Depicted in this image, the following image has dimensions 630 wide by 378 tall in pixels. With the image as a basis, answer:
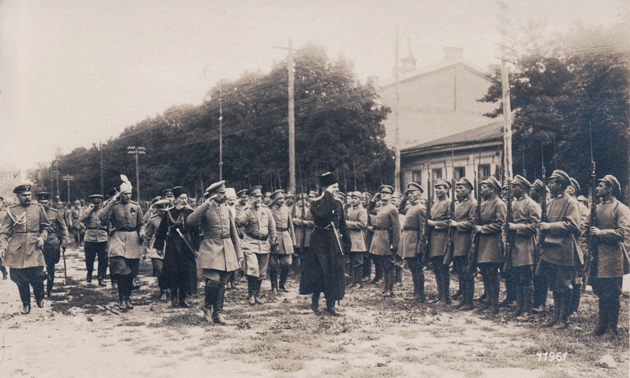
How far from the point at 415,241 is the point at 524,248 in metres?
1.97

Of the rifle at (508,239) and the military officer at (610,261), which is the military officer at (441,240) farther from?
the military officer at (610,261)

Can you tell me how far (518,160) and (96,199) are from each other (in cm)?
1449

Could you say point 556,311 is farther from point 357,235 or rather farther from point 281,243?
point 281,243

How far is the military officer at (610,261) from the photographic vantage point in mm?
5918

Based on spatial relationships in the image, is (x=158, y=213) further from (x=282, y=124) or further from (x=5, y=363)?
(x=282, y=124)

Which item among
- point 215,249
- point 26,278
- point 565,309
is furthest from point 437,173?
point 26,278

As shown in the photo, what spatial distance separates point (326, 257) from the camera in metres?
7.55

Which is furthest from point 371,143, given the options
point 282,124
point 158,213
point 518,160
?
point 158,213

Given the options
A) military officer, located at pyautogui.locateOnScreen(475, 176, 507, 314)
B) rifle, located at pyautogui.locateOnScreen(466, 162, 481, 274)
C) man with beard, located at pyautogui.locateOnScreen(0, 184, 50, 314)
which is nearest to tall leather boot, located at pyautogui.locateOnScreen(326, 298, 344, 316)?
rifle, located at pyautogui.locateOnScreen(466, 162, 481, 274)

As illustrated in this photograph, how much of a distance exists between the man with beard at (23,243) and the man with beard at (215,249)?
9.46 feet

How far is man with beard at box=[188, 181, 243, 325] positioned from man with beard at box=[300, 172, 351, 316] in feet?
3.81

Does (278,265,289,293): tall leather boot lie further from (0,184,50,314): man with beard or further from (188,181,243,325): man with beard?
(0,184,50,314): man with beard

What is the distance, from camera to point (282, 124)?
27203mm

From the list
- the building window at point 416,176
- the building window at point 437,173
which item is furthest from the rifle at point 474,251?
the building window at point 416,176
